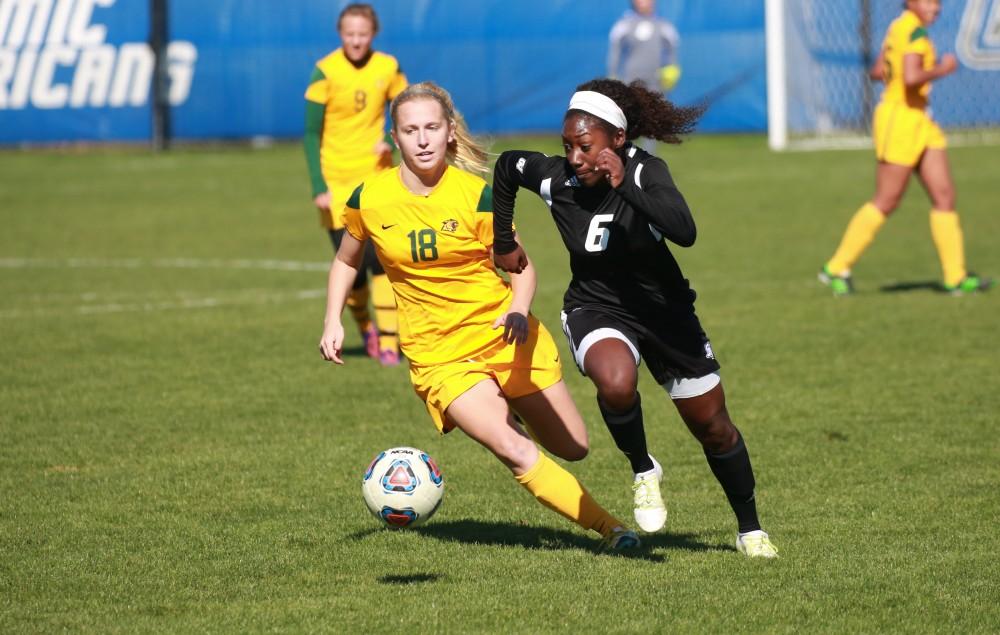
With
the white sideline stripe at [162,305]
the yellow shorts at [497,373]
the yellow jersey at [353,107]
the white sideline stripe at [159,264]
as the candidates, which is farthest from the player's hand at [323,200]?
the white sideline stripe at [159,264]

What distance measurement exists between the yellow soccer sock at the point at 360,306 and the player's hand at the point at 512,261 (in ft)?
16.5

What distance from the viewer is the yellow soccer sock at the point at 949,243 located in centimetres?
1236

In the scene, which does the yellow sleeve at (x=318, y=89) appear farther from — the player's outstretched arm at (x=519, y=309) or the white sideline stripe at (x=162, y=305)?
the player's outstretched arm at (x=519, y=309)

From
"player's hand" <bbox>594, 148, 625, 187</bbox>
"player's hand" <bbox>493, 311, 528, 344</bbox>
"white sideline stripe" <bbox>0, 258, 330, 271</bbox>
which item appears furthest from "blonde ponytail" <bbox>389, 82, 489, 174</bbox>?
"white sideline stripe" <bbox>0, 258, 330, 271</bbox>

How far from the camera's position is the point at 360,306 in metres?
10.8

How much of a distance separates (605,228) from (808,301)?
23.4 feet

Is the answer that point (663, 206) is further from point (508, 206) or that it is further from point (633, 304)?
point (508, 206)

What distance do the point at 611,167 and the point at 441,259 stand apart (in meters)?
1.02

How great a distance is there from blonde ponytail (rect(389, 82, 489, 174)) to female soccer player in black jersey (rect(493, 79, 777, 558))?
0.85 ft

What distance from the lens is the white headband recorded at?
5.39 m

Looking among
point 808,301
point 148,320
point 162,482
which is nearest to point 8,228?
point 148,320

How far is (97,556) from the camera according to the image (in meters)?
Result: 5.80

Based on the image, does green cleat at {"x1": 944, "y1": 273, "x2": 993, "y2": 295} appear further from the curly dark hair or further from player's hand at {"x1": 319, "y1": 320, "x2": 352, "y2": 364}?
player's hand at {"x1": 319, "y1": 320, "x2": 352, "y2": 364}

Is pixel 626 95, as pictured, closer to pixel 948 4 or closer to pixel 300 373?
pixel 300 373
